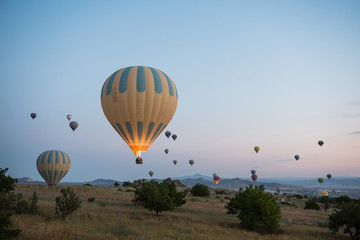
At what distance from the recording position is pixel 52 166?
201 ft

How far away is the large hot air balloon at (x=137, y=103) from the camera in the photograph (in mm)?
36062

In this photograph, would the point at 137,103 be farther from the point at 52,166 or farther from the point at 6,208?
the point at 52,166

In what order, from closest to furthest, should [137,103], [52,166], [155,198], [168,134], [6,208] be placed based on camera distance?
[6,208], [155,198], [137,103], [52,166], [168,134]

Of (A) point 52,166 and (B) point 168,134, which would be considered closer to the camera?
(A) point 52,166

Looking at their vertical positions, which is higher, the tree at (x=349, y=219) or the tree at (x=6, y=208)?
the tree at (x=6, y=208)

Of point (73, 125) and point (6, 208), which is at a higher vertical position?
point (73, 125)

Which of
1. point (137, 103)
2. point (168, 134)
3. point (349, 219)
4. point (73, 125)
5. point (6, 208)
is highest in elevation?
point (73, 125)

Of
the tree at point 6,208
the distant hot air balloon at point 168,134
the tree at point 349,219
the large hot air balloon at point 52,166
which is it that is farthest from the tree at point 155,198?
the large hot air balloon at point 52,166

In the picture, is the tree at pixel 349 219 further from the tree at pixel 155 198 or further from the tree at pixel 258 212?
the tree at pixel 155 198

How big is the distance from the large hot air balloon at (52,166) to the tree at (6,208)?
120 ft

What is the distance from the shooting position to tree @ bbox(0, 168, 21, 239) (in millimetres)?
14062

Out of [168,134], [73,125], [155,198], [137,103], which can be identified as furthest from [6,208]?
[168,134]

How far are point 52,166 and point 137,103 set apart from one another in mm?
35891

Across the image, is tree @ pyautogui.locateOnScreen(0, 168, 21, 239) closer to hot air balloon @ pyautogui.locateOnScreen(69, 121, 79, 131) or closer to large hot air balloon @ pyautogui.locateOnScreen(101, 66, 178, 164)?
large hot air balloon @ pyautogui.locateOnScreen(101, 66, 178, 164)
